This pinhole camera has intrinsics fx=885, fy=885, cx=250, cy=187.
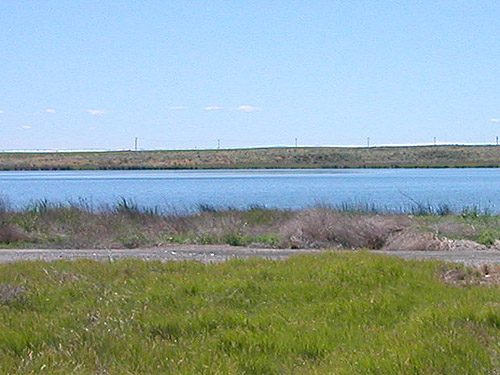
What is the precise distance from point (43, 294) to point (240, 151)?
159245 mm

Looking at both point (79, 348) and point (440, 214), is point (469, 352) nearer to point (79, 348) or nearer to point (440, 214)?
point (79, 348)

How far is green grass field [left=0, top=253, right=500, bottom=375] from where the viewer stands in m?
9.20

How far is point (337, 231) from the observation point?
23.6 meters

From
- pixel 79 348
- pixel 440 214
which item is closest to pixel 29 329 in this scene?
pixel 79 348

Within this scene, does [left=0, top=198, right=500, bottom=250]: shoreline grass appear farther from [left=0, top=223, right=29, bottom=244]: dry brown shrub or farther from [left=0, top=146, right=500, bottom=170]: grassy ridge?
[left=0, top=146, right=500, bottom=170]: grassy ridge

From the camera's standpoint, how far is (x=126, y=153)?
574 ft

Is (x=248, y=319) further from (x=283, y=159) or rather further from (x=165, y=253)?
(x=283, y=159)

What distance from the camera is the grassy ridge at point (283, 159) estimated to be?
138625 millimetres

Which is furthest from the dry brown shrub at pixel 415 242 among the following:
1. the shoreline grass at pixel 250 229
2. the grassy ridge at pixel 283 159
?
the grassy ridge at pixel 283 159

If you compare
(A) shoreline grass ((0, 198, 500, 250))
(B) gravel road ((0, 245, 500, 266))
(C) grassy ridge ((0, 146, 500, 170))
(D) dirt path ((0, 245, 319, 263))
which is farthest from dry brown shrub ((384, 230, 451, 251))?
(C) grassy ridge ((0, 146, 500, 170))

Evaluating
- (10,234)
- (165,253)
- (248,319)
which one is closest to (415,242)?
(165,253)

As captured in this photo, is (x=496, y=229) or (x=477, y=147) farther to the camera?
(x=477, y=147)

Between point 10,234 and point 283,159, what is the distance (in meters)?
123

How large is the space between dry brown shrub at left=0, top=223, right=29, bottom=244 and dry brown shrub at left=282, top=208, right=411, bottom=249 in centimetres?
748
